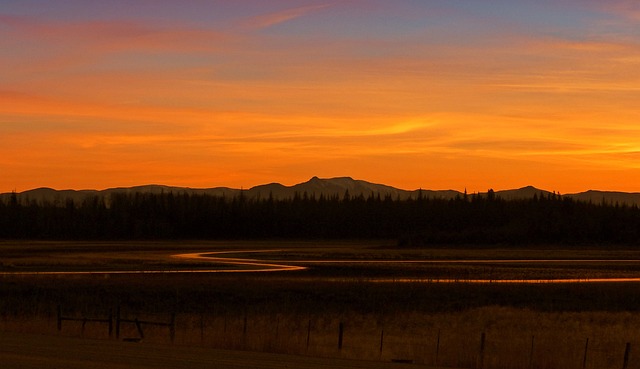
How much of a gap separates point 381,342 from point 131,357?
8.63 meters

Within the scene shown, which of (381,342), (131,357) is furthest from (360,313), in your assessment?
(131,357)

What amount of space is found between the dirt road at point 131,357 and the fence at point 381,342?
67.4 inches

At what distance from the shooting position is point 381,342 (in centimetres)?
3281

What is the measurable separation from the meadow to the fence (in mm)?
61

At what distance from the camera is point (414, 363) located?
1165 inches

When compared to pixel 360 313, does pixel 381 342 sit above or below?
above

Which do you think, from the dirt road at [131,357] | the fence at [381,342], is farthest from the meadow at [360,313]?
the dirt road at [131,357]

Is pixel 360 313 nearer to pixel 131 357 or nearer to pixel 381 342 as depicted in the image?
pixel 381 342

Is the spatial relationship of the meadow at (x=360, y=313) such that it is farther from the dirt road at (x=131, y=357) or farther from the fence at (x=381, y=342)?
the dirt road at (x=131, y=357)

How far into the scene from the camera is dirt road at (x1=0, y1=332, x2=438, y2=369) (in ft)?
85.3

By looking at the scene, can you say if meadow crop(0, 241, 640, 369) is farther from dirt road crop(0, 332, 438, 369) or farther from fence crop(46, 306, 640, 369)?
dirt road crop(0, 332, 438, 369)

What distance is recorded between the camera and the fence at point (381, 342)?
101 feet

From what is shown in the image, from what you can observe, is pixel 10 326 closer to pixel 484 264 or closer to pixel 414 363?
pixel 414 363

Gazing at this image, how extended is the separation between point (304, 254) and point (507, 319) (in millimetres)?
65642
